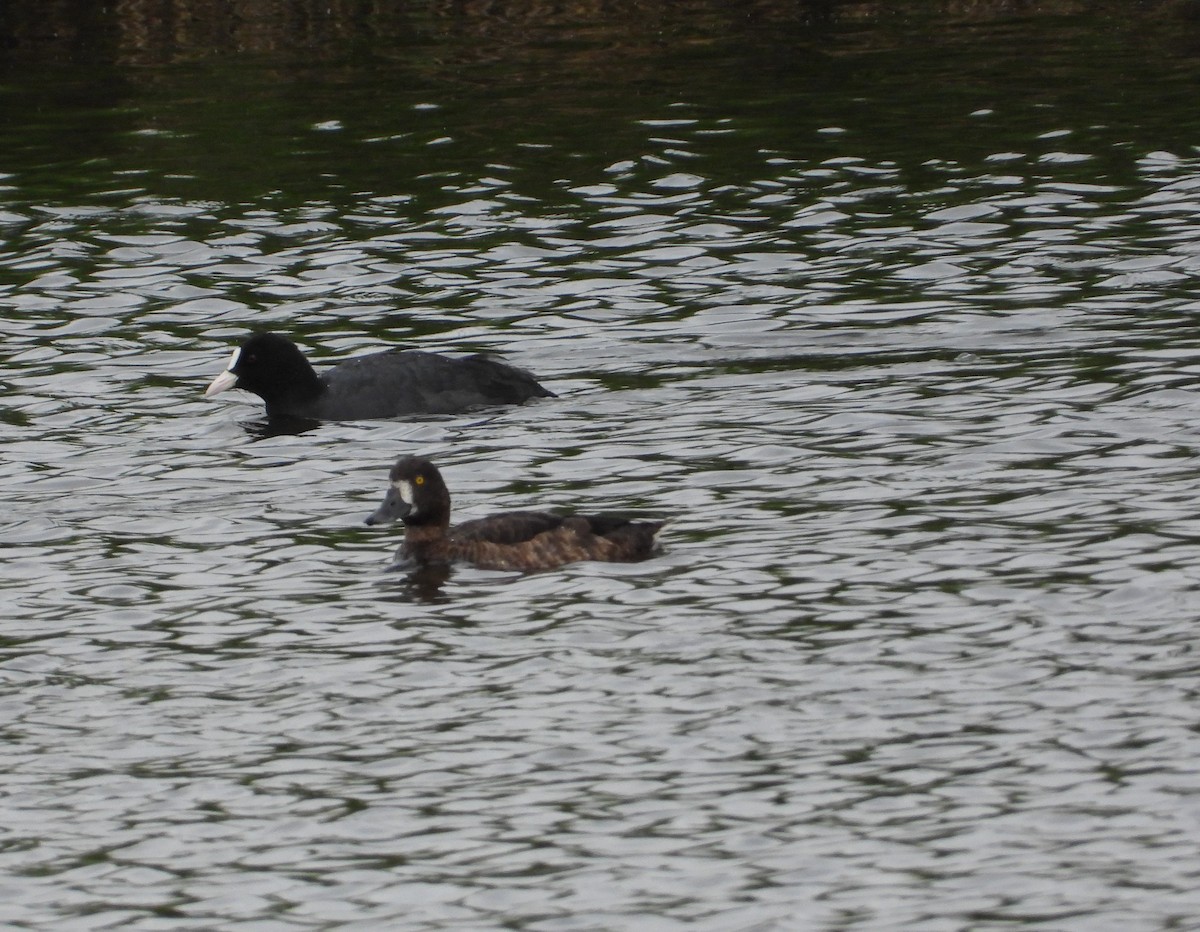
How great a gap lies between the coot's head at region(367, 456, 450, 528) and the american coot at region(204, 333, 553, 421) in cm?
375

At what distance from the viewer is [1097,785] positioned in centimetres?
1015

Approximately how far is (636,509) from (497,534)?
135 centimetres

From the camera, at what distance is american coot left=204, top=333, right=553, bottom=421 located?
725 inches

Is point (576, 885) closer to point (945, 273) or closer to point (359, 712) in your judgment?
point (359, 712)

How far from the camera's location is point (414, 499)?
14.5 m

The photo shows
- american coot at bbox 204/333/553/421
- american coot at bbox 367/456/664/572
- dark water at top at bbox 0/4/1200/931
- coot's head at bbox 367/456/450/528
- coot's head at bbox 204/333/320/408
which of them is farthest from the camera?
coot's head at bbox 204/333/320/408

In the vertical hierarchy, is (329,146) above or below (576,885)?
above

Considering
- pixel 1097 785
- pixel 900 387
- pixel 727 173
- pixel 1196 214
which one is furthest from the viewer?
pixel 727 173

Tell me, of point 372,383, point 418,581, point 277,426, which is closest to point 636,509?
point 418,581

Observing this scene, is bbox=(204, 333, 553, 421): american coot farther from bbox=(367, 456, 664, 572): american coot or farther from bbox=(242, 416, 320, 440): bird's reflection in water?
bbox=(367, 456, 664, 572): american coot

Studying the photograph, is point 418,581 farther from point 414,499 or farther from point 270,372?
point 270,372

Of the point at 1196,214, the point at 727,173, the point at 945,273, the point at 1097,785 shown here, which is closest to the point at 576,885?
the point at 1097,785

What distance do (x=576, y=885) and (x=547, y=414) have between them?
29.5ft

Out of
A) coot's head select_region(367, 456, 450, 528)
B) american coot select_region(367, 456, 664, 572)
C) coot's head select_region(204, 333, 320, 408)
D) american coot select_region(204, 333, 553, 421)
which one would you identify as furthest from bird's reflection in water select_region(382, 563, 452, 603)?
coot's head select_region(204, 333, 320, 408)
